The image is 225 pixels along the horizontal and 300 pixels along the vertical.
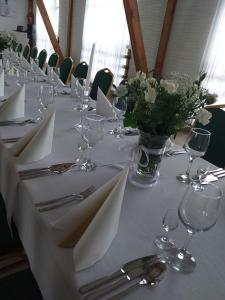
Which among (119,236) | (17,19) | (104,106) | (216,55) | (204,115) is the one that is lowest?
(119,236)

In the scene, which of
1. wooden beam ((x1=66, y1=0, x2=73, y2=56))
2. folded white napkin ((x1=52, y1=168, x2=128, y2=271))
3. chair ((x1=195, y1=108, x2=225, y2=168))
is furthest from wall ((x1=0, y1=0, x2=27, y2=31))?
folded white napkin ((x1=52, y1=168, x2=128, y2=271))

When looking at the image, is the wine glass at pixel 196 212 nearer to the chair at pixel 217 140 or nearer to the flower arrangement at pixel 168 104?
the flower arrangement at pixel 168 104

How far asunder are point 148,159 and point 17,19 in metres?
10.2

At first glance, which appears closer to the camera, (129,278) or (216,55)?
(129,278)

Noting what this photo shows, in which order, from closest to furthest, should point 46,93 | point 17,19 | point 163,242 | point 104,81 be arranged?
point 163,242 < point 46,93 < point 104,81 < point 17,19

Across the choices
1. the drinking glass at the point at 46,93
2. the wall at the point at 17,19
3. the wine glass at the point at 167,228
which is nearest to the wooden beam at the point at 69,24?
the wall at the point at 17,19

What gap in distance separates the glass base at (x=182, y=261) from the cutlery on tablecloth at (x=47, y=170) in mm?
540

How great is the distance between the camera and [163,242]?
2.56 ft

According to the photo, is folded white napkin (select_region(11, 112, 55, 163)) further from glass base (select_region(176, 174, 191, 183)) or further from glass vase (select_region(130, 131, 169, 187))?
glass base (select_region(176, 174, 191, 183))

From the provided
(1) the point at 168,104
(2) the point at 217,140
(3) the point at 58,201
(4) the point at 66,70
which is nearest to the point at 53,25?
(4) the point at 66,70

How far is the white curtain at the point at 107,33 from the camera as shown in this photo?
5.51 m

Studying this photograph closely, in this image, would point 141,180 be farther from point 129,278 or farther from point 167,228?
point 129,278

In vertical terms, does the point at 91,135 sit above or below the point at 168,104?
below

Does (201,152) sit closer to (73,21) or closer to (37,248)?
(37,248)
